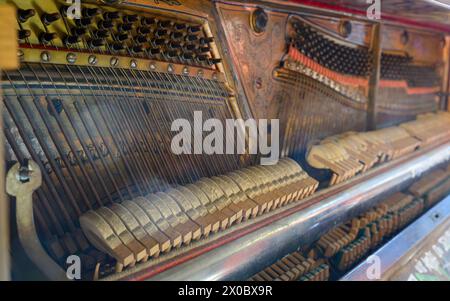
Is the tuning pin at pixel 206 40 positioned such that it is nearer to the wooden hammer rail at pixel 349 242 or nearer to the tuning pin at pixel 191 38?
the tuning pin at pixel 191 38

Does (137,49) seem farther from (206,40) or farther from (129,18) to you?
(206,40)

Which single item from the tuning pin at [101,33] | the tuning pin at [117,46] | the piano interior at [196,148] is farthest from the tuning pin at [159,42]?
the tuning pin at [101,33]

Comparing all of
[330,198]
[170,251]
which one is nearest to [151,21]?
[170,251]

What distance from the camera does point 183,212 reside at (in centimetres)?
182

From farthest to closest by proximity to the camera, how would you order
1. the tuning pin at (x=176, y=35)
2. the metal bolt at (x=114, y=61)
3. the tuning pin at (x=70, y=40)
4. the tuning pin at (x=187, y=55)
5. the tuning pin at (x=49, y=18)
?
the tuning pin at (x=187, y=55)
the tuning pin at (x=176, y=35)
the metal bolt at (x=114, y=61)
the tuning pin at (x=70, y=40)
the tuning pin at (x=49, y=18)

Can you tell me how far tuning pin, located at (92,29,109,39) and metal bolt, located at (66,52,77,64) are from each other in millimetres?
158

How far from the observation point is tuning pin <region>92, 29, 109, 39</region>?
1902 mm

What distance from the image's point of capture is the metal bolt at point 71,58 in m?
1.83

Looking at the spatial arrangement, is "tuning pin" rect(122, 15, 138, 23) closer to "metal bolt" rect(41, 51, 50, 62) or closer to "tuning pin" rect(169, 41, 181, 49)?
"tuning pin" rect(169, 41, 181, 49)

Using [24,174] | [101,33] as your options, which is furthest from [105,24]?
[24,174]


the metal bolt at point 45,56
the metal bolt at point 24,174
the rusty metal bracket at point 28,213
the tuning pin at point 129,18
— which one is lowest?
the rusty metal bracket at point 28,213

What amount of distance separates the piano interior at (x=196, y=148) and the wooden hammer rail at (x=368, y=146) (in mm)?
19

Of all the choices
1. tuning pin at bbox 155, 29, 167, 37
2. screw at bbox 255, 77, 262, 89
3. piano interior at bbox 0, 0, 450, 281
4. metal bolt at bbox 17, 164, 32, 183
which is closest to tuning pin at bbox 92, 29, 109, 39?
piano interior at bbox 0, 0, 450, 281

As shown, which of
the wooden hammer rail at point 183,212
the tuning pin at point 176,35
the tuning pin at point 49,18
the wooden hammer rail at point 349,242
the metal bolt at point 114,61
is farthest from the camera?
the wooden hammer rail at point 349,242
